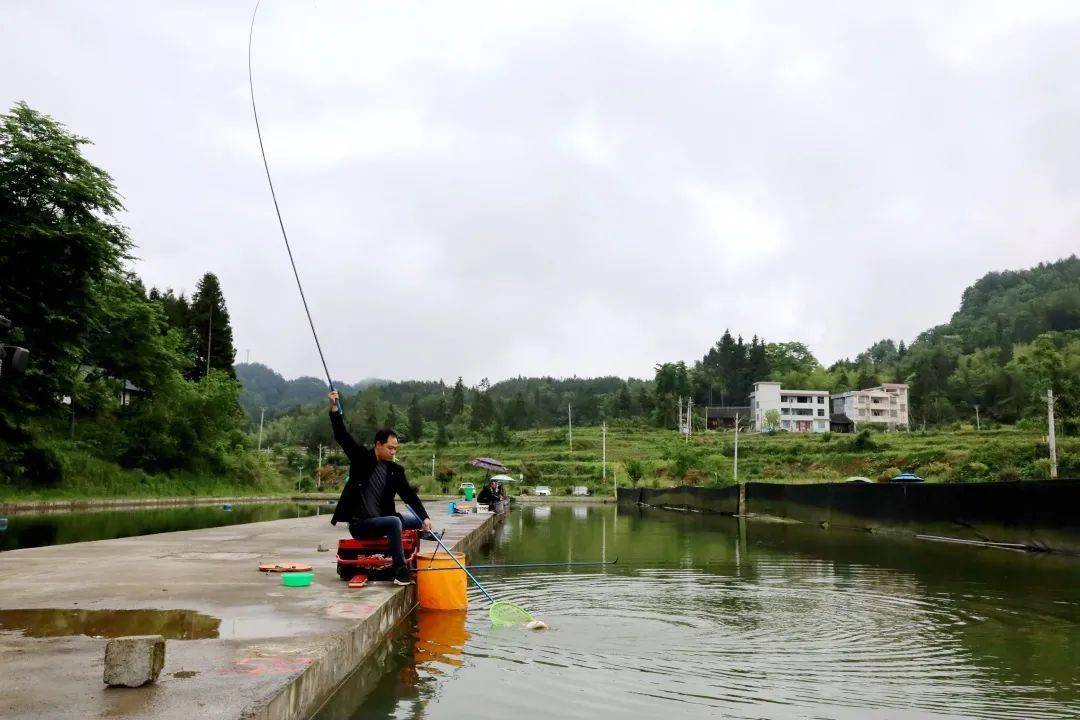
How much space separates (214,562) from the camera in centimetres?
896

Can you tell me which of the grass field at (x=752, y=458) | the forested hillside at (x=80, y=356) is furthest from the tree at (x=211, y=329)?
the grass field at (x=752, y=458)

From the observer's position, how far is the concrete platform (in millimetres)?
3568

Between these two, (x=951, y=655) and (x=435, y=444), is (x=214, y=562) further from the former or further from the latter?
(x=435, y=444)

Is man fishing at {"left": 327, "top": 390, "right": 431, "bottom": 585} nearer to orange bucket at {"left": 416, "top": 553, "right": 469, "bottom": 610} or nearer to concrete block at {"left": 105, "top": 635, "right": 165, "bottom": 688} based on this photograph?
orange bucket at {"left": 416, "top": 553, "right": 469, "bottom": 610}

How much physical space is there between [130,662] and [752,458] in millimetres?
62225

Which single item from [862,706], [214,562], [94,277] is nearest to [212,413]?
[94,277]

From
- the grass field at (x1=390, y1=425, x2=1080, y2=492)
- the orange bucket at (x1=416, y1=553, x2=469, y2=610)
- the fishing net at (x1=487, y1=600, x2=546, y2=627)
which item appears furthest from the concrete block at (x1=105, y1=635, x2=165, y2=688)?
the grass field at (x1=390, y1=425, x2=1080, y2=492)

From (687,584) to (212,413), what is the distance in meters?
43.6

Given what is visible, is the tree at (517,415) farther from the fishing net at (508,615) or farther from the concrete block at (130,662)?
the concrete block at (130,662)

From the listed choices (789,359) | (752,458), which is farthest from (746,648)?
(789,359)

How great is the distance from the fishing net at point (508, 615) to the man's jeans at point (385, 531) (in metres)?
0.99

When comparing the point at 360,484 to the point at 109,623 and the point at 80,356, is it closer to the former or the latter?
the point at 109,623

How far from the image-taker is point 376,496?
7484mm

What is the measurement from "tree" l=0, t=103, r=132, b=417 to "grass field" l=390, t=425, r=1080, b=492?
29.2 metres
